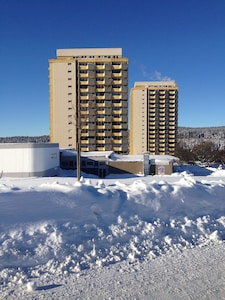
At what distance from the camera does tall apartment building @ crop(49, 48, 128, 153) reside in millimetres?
52750

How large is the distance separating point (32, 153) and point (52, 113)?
98.5ft

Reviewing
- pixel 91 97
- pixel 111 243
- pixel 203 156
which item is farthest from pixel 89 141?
pixel 111 243

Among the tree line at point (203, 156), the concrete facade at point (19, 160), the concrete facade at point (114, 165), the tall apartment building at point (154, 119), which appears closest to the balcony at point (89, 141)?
the concrete facade at point (114, 165)

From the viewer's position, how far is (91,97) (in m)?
53.8

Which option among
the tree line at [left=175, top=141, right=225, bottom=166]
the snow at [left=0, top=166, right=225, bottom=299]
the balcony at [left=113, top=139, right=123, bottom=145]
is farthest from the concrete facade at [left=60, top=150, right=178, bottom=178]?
the snow at [left=0, top=166, right=225, bottom=299]

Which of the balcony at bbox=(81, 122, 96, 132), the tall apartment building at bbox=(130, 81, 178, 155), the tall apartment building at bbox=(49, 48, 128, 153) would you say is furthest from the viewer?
the tall apartment building at bbox=(130, 81, 178, 155)

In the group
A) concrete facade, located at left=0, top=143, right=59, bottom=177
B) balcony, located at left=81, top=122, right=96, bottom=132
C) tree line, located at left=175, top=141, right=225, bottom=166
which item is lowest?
tree line, located at left=175, top=141, right=225, bottom=166

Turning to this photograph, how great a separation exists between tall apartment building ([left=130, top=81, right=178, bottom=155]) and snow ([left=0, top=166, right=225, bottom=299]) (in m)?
66.0

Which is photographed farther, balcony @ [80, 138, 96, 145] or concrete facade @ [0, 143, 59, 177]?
balcony @ [80, 138, 96, 145]

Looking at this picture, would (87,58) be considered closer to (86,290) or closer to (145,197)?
(145,197)

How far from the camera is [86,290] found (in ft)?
13.6

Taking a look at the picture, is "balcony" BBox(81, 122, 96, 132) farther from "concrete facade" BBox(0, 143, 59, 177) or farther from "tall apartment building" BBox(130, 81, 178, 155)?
"concrete facade" BBox(0, 143, 59, 177)

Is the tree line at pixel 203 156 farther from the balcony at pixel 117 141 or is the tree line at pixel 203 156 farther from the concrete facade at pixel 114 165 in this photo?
the concrete facade at pixel 114 165

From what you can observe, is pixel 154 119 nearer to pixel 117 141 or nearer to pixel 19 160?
pixel 117 141
